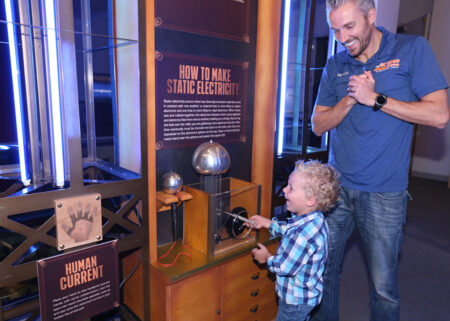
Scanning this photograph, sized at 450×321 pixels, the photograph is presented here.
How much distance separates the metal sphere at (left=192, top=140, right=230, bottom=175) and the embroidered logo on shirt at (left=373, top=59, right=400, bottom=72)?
815mm

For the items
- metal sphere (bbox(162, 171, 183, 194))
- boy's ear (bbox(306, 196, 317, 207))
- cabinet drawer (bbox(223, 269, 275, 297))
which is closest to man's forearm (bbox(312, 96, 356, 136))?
boy's ear (bbox(306, 196, 317, 207))

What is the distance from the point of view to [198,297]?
5.30ft

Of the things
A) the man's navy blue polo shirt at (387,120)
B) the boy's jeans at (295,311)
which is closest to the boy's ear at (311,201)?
the man's navy blue polo shirt at (387,120)

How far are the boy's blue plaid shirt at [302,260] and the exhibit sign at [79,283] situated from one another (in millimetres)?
731

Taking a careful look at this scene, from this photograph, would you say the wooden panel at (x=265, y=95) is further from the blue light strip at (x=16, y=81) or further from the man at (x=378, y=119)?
the blue light strip at (x=16, y=81)

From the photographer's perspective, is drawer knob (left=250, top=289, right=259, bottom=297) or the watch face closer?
the watch face

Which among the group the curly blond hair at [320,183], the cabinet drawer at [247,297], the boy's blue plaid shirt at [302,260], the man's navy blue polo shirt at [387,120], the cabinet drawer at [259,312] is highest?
the man's navy blue polo shirt at [387,120]

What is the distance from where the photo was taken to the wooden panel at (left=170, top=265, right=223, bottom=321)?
1.54 meters

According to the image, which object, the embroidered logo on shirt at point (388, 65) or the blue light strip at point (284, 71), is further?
the blue light strip at point (284, 71)

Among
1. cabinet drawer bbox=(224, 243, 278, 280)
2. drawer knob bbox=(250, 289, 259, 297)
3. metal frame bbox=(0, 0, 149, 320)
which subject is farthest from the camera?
drawer knob bbox=(250, 289, 259, 297)

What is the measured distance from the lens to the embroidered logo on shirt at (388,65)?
145 centimetres

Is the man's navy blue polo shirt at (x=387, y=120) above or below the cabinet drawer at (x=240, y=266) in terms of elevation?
above

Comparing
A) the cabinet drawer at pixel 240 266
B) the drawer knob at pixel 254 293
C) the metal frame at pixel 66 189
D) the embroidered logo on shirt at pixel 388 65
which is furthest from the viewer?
the drawer knob at pixel 254 293

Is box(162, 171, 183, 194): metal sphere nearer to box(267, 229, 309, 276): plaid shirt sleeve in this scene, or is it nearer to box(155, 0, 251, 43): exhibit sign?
box(267, 229, 309, 276): plaid shirt sleeve
